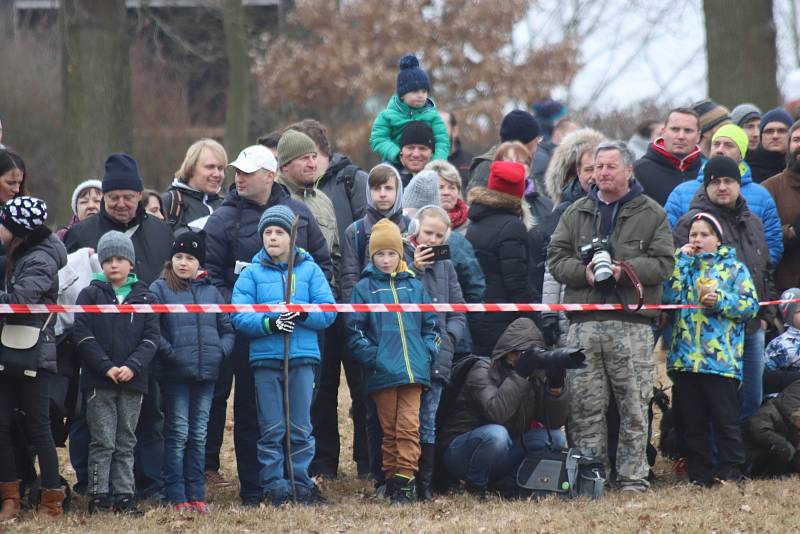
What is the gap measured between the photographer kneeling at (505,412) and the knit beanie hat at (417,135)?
2169 millimetres

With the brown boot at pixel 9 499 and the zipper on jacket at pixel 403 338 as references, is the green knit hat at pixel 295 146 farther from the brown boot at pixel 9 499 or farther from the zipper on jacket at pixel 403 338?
the brown boot at pixel 9 499

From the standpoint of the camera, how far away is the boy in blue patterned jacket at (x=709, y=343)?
30.4 feet

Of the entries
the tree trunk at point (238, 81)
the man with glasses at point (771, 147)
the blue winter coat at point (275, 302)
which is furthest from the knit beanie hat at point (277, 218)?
the tree trunk at point (238, 81)

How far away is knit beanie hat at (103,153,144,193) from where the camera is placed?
9266mm

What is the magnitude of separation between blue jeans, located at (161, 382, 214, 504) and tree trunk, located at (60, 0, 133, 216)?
743 centimetres

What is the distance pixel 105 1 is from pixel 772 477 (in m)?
10.1

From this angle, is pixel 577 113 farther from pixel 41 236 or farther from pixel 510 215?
pixel 41 236

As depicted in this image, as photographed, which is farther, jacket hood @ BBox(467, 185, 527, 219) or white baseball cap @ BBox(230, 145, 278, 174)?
jacket hood @ BBox(467, 185, 527, 219)

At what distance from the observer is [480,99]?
29219mm

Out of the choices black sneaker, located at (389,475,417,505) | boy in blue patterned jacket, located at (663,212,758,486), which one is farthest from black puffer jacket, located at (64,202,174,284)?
boy in blue patterned jacket, located at (663,212,758,486)

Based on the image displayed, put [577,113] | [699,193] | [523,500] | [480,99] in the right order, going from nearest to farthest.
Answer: [523,500], [699,193], [577,113], [480,99]

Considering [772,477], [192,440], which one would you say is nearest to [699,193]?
[772,477]

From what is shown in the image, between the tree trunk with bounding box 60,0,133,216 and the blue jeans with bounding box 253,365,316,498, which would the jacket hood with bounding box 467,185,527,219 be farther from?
the tree trunk with bounding box 60,0,133,216

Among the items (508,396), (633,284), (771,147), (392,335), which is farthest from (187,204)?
(771,147)
